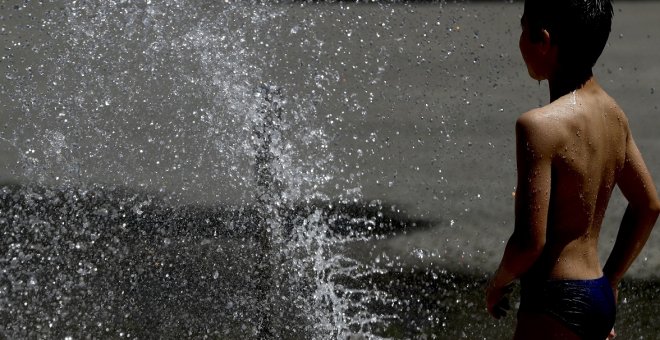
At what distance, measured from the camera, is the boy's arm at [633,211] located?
2605mm

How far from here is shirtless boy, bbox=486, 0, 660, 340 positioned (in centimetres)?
233

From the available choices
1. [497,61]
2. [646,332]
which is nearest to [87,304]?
[646,332]

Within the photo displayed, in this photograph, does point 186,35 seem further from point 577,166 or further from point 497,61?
point 577,166

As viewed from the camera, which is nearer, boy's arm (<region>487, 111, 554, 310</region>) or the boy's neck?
boy's arm (<region>487, 111, 554, 310</region>)

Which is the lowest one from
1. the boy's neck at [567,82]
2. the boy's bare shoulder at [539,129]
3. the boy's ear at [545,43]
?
the boy's bare shoulder at [539,129]

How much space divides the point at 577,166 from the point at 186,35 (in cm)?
384

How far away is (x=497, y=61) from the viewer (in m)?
6.77

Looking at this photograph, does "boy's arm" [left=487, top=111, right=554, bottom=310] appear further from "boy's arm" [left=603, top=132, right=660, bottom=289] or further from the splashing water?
the splashing water

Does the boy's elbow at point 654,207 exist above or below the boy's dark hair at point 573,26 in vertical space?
below

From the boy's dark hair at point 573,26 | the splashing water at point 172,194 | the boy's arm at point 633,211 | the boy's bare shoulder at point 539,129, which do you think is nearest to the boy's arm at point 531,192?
the boy's bare shoulder at point 539,129

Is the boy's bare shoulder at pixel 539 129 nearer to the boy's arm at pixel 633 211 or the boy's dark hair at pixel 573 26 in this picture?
the boy's dark hair at pixel 573 26

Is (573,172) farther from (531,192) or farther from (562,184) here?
(531,192)

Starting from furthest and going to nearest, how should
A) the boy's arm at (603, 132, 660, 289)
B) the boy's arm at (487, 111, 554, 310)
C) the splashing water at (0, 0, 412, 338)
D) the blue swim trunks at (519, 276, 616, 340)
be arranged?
1. the splashing water at (0, 0, 412, 338)
2. the boy's arm at (603, 132, 660, 289)
3. the blue swim trunks at (519, 276, 616, 340)
4. the boy's arm at (487, 111, 554, 310)

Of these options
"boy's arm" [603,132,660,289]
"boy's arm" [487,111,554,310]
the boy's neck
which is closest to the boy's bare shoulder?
"boy's arm" [487,111,554,310]
